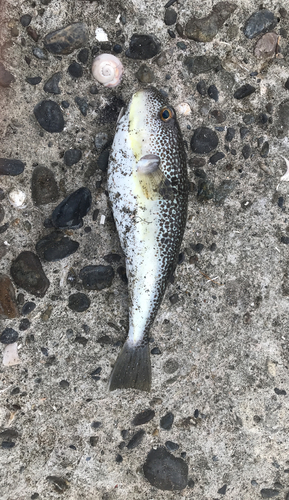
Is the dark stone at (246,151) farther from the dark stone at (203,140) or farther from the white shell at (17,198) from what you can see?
the white shell at (17,198)

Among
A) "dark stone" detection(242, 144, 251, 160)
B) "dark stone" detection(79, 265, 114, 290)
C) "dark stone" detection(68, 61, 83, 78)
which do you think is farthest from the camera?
"dark stone" detection(242, 144, 251, 160)

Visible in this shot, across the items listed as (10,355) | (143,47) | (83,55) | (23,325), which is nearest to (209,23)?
(143,47)

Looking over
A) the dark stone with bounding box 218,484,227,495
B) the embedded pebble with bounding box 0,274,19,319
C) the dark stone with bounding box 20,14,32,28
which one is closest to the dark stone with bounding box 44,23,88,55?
the dark stone with bounding box 20,14,32,28

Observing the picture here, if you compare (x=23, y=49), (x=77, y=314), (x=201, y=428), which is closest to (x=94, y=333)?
(x=77, y=314)

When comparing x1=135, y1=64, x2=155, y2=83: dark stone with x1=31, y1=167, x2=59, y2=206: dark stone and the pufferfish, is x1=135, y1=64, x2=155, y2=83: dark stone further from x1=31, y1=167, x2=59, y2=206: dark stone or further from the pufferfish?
x1=31, y1=167, x2=59, y2=206: dark stone

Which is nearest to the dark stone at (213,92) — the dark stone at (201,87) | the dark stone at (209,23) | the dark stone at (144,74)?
the dark stone at (201,87)

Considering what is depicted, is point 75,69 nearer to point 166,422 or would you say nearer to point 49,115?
point 49,115
